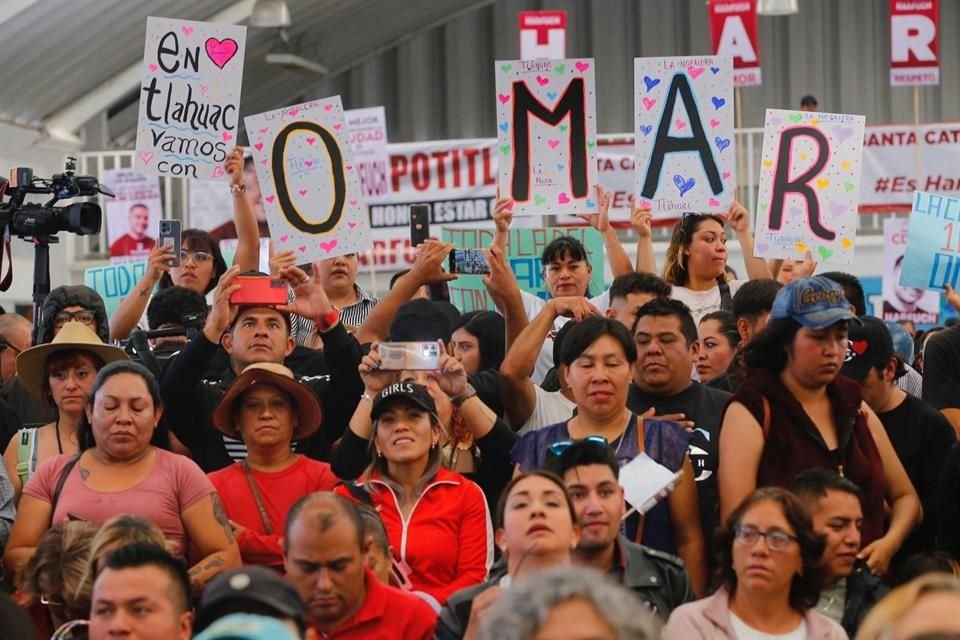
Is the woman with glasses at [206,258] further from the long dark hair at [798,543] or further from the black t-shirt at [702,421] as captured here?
the long dark hair at [798,543]

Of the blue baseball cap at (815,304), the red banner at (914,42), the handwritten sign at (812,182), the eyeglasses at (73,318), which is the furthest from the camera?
the red banner at (914,42)

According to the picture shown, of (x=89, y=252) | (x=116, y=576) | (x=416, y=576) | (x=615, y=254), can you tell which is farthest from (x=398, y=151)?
(x=116, y=576)

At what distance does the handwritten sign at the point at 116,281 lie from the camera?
8.92 meters

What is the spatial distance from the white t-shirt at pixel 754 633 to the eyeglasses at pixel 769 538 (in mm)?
190

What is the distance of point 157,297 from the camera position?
6.89m

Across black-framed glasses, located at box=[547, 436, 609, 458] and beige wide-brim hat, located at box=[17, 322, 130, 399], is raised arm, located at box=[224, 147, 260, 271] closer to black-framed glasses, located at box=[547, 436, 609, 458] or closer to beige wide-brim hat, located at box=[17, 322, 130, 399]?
beige wide-brim hat, located at box=[17, 322, 130, 399]

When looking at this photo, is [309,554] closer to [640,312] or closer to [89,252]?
[640,312]

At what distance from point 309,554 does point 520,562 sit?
56 cm

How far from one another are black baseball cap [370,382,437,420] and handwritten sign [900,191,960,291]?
3.44m

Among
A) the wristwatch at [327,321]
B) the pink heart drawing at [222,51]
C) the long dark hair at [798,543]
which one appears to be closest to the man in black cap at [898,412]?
the long dark hair at [798,543]

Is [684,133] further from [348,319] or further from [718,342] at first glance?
[348,319]

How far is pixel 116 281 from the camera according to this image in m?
8.95

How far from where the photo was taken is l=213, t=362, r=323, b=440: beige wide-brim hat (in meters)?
5.80

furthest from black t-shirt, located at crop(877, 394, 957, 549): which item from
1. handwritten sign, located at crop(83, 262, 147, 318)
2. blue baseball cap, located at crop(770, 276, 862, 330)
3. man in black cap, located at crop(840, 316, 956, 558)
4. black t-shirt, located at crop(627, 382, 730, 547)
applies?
handwritten sign, located at crop(83, 262, 147, 318)
